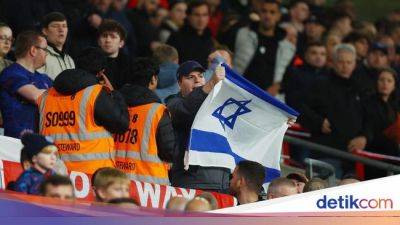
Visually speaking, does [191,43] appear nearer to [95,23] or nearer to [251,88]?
[95,23]

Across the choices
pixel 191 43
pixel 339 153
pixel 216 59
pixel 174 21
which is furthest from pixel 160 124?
pixel 174 21

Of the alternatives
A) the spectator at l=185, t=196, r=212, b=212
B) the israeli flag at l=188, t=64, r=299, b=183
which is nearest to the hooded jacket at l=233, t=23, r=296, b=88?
the israeli flag at l=188, t=64, r=299, b=183

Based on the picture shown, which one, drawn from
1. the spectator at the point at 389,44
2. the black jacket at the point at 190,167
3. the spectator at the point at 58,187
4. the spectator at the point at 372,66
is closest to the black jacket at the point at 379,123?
the spectator at the point at 372,66

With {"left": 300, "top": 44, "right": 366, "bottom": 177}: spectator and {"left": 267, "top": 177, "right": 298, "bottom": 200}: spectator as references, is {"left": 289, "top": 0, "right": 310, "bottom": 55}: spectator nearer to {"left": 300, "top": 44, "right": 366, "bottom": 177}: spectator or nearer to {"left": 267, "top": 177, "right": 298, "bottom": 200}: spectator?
{"left": 300, "top": 44, "right": 366, "bottom": 177}: spectator

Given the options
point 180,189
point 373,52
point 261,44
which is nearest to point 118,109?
point 180,189

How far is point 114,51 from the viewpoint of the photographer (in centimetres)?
1523

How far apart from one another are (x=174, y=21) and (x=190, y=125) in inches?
257

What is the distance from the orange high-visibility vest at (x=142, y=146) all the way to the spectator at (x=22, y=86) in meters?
0.94

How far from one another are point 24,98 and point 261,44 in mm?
6125

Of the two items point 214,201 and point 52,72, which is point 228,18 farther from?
point 214,201

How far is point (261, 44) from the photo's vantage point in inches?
764

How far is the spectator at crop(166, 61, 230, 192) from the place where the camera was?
538 inches

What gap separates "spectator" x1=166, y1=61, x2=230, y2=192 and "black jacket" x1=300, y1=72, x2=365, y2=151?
4.00 metres

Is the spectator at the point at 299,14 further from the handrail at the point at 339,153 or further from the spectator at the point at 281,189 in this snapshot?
the spectator at the point at 281,189
